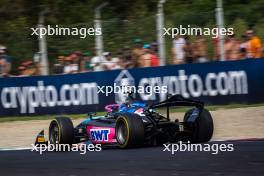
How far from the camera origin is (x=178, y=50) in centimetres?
1652

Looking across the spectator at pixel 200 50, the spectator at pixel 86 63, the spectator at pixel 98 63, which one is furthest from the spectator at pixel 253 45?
the spectator at pixel 86 63

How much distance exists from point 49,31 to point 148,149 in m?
8.19

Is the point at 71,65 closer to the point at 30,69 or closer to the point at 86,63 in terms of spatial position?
the point at 86,63

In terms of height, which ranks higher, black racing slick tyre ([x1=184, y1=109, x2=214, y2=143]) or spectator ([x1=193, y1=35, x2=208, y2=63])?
spectator ([x1=193, y1=35, x2=208, y2=63])

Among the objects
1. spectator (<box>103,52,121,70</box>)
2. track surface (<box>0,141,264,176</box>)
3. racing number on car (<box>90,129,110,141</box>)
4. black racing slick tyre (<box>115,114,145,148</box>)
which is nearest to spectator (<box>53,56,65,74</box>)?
spectator (<box>103,52,121,70</box>)

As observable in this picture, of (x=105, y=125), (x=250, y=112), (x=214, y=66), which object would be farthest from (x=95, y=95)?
(x=105, y=125)

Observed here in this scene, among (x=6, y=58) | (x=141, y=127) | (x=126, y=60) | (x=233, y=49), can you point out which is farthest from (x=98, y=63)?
(x=141, y=127)

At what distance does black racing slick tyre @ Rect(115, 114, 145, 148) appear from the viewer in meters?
9.73

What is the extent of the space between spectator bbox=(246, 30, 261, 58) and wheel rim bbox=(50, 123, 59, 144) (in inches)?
259

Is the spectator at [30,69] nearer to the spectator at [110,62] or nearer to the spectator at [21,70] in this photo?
the spectator at [21,70]

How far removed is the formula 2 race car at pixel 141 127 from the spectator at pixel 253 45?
5.88 meters

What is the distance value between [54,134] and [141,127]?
6.42 ft

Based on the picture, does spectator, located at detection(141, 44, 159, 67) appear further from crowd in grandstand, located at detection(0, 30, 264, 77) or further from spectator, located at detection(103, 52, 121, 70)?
spectator, located at detection(103, 52, 121, 70)

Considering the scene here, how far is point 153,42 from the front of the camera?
1683 cm
